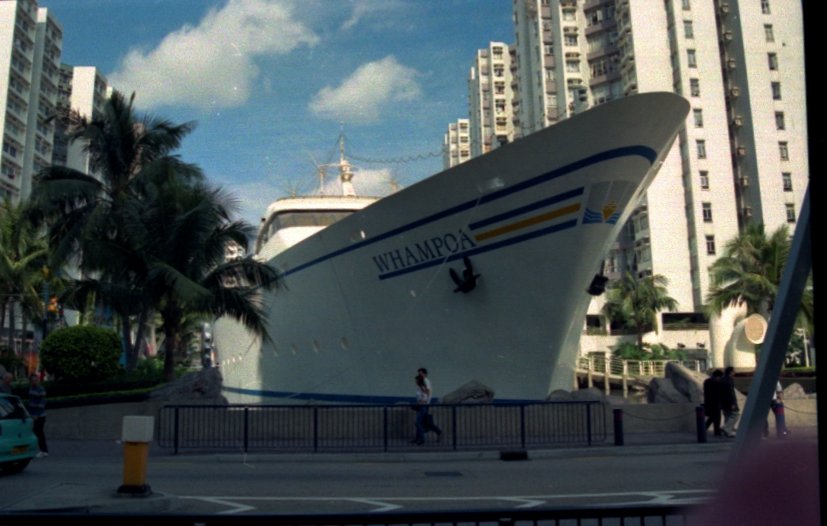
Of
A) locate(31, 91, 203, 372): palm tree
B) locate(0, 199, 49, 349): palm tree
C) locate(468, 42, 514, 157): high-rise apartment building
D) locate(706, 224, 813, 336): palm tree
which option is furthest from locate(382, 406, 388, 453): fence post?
locate(468, 42, 514, 157): high-rise apartment building

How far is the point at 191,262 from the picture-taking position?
18.0 metres

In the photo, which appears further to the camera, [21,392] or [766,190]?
[766,190]

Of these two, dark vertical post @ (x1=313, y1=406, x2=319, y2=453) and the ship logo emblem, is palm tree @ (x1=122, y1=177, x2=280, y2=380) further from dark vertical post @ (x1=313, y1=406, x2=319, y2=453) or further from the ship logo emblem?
the ship logo emblem

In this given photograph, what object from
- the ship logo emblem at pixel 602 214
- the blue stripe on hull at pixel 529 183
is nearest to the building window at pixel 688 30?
the blue stripe on hull at pixel 529 183

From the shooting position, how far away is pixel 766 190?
45.4 m

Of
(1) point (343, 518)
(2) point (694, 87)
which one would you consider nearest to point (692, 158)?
(2) point (694, 87)

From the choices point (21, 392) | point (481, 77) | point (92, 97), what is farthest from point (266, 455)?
point (481, 77)

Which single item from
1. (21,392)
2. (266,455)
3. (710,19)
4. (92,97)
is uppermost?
(92,97)

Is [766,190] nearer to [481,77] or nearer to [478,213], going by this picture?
[478,213]

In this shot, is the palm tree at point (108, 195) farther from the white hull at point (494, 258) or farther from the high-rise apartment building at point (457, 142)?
the high-rise apartment building at point (457, 142)

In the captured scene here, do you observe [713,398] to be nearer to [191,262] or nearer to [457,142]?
[191,262]

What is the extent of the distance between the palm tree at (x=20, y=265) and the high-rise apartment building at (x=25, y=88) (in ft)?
94.2

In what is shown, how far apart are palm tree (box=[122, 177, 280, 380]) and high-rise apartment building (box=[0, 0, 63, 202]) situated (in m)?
47.9

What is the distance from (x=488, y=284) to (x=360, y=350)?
12.7 feet
